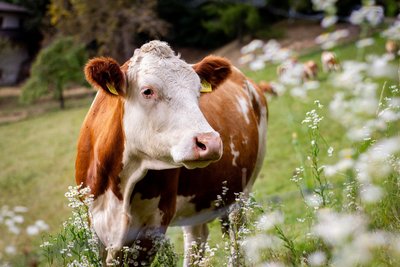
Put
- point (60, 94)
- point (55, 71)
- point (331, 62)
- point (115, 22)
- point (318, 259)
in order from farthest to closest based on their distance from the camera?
point (115, 22) → point (60, 94) → point (55, 71) → point (331, 62) → point (318, 259)

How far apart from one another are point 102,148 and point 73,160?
1175cm

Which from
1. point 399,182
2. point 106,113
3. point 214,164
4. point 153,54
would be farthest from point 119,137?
point 399,182

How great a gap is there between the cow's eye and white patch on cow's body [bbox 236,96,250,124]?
1644 mm

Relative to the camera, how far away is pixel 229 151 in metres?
4.16

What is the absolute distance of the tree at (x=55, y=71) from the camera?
1075 inches

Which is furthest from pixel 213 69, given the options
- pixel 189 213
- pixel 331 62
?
pixel 331 62

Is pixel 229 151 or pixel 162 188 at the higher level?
pixel 162 188

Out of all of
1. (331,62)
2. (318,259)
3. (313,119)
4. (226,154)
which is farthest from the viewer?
(331,62)

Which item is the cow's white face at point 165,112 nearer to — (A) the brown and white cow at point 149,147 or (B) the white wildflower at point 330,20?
(A) the brown and white cow at point 149,147

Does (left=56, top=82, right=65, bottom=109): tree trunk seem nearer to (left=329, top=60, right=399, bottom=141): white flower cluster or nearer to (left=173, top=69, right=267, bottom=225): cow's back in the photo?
(left=173, top=69, right=267, bottom=225): cow's back

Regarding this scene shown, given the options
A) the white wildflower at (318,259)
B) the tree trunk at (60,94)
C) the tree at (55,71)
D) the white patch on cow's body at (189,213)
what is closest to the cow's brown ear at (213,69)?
the white patch on cow's body at (189,213)

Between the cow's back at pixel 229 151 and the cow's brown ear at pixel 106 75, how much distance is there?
2.55 ft

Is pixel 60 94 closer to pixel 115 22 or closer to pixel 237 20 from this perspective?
pixel 115 22

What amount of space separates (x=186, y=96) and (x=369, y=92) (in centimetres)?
98
